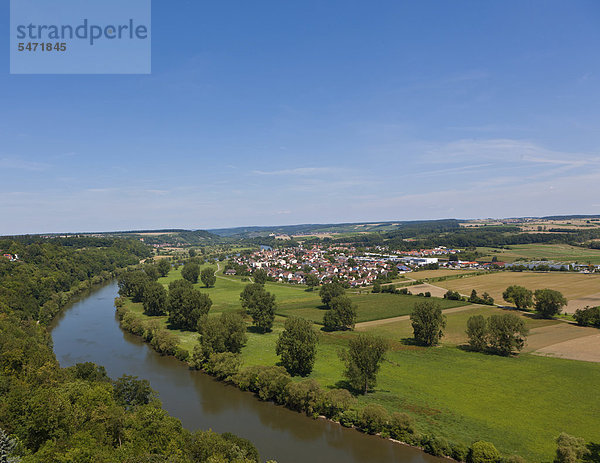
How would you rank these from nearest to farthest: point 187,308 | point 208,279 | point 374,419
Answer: point 374,419 → point 187,308 → point 208,279

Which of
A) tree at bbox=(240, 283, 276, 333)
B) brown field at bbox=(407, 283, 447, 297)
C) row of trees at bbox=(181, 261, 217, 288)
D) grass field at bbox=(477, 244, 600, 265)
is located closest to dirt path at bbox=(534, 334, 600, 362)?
brown field at bbox=(407, 283, 447, 297)

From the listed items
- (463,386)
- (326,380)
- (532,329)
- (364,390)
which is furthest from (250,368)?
(532,329)

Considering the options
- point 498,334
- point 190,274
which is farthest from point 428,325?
point 190,274

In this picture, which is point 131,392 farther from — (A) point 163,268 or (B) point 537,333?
(A) point 163,268

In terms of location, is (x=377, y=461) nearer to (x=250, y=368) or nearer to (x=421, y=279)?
(x=250, y=368)

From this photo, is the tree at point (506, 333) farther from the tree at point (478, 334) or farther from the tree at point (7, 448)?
the tree at point (7, 448)

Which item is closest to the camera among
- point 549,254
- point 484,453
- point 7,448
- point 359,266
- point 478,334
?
point 7,448
